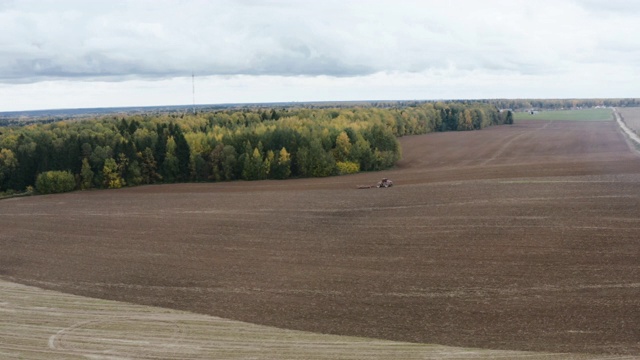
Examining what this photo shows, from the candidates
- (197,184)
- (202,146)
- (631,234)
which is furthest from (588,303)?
(202,146)

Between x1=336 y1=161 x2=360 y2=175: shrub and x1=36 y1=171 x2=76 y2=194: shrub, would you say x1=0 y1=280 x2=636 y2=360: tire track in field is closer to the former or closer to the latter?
x1=36 y1=171 x2=76 y2=194: shrub

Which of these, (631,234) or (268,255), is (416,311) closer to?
(268,255)

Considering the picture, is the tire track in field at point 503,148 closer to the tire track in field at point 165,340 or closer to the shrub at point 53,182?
the shrub at point 53,182

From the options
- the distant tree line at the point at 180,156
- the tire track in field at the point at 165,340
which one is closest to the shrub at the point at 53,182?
the distant tree line at the point at 180,156

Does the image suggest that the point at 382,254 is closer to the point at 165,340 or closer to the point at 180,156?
the point at 165,340

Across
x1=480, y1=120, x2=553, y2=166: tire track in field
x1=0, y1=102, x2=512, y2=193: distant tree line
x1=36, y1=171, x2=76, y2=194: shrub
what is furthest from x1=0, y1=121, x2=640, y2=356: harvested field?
x1=480, y1=120, x2=553, y2=166: tire track in field

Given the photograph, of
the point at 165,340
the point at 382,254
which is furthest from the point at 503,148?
the point at 165,340
